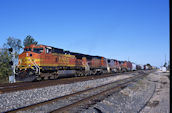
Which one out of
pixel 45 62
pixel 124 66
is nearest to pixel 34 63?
pixel 45 62

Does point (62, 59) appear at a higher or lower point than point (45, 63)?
higher

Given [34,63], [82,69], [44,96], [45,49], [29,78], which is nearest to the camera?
[44,96]

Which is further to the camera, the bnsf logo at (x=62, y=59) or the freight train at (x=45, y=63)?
the bnsf logo at (x=62, y=59)

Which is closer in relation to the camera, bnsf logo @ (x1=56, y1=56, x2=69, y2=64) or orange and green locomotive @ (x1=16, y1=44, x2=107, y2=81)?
orange and green locomotive @ (x1=16, y1=44, x2=107, y2=81)

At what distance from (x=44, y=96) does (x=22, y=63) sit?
Result: 842 cm

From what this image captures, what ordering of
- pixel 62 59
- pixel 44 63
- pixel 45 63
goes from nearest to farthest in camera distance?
pixel 44 63
pixel 45 63
pixel 62 59

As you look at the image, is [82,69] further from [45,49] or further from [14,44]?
[14,44]

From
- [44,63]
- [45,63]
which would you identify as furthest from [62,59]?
[44,63]

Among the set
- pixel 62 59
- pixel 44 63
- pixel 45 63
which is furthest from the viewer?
pixel 62 59

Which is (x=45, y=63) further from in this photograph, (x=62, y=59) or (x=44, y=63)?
(x=62, y=59)

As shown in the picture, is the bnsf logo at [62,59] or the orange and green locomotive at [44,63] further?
the bnsf logo at [62,59]

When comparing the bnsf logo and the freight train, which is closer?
the freight train

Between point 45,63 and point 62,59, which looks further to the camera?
point 62,59

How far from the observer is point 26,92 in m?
10.1
